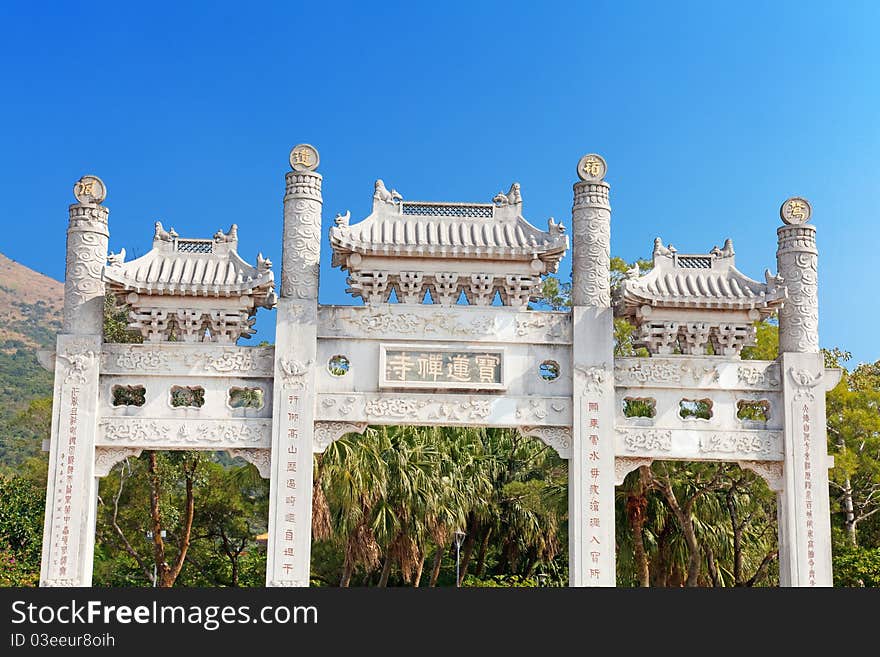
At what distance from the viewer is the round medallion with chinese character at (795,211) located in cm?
1063

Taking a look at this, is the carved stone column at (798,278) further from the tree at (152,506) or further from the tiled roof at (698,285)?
the tree at (152,506)

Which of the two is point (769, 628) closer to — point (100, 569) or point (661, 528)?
point (661, 528)

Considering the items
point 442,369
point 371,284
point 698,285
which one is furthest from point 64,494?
point 698,285

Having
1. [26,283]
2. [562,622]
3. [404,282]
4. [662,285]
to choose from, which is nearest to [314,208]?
[404,282]

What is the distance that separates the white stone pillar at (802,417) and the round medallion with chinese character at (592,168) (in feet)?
6.12

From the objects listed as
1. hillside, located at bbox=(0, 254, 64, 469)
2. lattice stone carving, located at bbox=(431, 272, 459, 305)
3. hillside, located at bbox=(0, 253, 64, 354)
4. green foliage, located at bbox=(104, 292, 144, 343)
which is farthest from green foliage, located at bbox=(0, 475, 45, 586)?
hillside, located at bbox=(0, 253, 64, 354)

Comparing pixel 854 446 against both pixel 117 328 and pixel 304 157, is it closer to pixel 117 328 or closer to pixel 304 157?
pixel 304 157

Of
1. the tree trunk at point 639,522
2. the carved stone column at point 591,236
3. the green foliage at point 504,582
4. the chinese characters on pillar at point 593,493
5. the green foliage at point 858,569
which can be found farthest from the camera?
the green foliage at point 504,582

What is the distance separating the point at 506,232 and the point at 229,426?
3171 millimetres

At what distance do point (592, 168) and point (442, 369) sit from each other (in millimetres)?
2456

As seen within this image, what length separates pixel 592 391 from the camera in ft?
33.0

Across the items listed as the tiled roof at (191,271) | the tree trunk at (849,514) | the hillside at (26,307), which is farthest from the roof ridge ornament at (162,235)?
the hillside at (26,307)

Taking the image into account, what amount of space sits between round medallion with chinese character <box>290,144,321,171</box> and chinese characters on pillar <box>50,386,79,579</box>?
118 inches

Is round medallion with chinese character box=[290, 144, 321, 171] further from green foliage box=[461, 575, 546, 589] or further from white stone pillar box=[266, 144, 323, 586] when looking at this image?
green foliage box=[461, 575, 546, 589]
